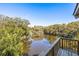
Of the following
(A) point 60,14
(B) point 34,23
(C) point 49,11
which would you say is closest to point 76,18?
(A) point 60,14

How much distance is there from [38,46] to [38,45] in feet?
0.05

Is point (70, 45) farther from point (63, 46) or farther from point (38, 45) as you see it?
point (38, 45)

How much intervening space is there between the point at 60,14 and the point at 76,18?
0.24 metres

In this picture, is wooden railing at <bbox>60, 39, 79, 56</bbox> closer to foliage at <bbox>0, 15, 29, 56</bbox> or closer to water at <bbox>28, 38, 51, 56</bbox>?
water at <bbox>28, 38, 51, 56</bbox>

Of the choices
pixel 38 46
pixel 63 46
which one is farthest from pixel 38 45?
pixel 63 46

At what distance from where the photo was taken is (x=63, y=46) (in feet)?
8.07

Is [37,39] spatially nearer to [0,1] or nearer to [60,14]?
[60,14]

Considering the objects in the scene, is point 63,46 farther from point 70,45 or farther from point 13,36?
point 13,36

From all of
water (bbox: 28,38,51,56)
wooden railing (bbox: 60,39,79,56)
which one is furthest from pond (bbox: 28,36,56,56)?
wooden railing (bbox: 60,39,79,56)

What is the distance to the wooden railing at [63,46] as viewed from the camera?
2378 millimetres

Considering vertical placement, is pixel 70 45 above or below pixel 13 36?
below

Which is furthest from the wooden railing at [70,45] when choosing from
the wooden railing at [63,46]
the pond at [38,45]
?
the pond at [38,45]

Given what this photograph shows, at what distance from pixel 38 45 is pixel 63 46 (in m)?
0.38

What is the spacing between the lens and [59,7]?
8.08 feet
